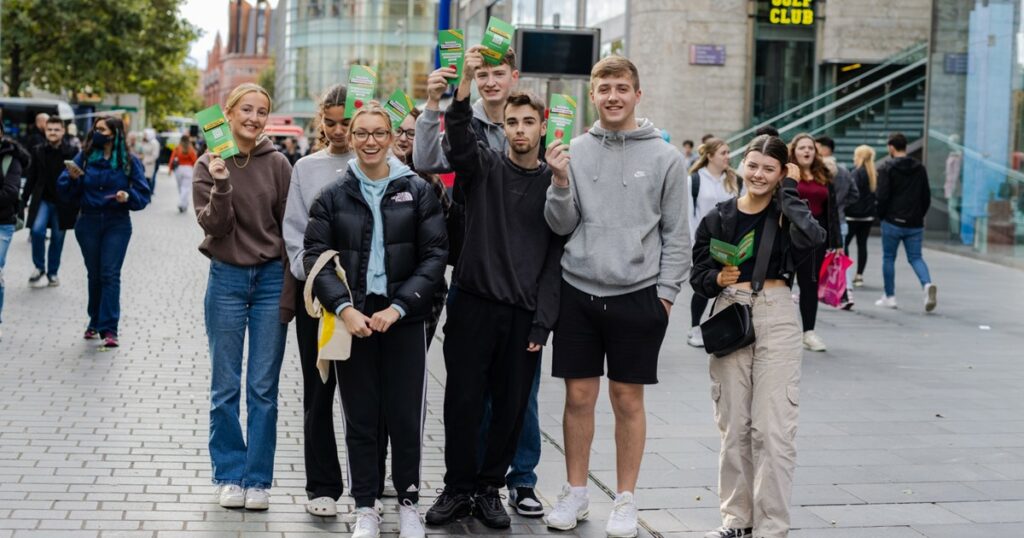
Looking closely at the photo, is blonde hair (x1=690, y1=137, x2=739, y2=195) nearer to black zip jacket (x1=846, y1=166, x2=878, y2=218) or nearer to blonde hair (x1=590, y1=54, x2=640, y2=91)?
black zip jacket (x1=846, y1=166, x2=878, y2=218)

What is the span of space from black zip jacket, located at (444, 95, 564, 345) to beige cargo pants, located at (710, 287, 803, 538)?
0.77 meters

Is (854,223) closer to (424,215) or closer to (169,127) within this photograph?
(424,215)

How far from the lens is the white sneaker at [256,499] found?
600cm

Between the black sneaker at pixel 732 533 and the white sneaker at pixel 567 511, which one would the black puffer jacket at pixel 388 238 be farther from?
the black sneaker at pixel 732 533

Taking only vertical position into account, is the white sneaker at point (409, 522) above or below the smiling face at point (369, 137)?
below

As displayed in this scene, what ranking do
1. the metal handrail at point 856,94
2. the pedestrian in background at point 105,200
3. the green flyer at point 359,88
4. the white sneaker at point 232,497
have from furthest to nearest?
the metal handrail at point 856,94 < the pedestrian in background at point 105,200 < the white sneaker at point 232,497 < the green flyer at point 359,88

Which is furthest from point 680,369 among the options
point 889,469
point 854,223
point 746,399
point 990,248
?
point 990,248

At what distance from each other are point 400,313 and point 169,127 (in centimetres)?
11052

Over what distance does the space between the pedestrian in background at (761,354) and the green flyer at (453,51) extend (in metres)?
1.23

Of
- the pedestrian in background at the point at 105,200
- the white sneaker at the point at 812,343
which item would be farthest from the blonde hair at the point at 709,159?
the pedestrian in background at the point at 105,200

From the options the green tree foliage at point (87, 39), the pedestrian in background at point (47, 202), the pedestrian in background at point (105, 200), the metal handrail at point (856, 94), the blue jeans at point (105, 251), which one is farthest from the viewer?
the green tree foliage at point (87, 39)

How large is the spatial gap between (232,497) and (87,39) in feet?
141

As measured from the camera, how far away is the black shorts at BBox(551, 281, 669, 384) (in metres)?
5.74

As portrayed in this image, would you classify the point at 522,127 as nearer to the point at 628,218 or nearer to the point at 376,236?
the point at 628,218
